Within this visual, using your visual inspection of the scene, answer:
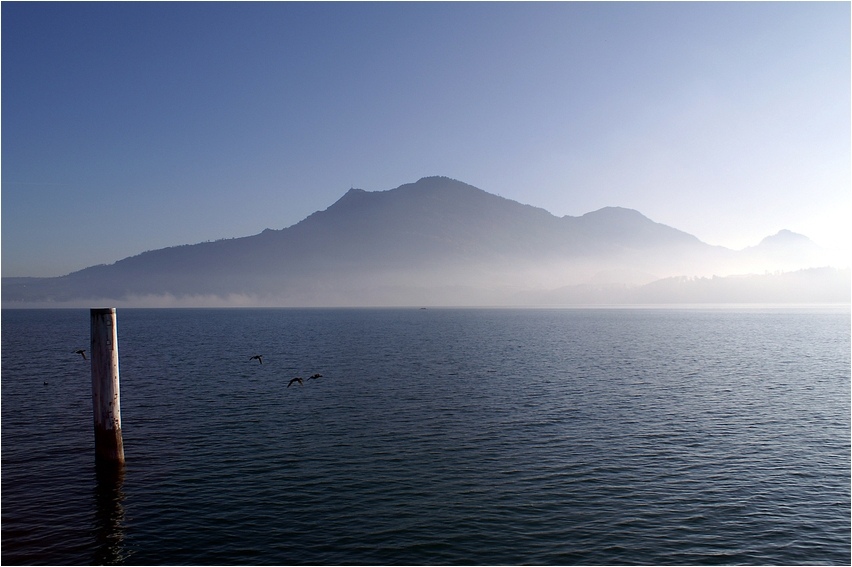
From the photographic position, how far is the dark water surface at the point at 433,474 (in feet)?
67.2

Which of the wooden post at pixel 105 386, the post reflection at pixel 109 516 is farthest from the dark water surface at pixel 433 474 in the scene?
the wooden post at pixel 105 386

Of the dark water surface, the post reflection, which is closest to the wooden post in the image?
the post reflection

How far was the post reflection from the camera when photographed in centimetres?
1965

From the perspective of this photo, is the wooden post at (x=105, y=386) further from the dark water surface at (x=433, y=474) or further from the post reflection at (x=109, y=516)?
the dark water surface at (x=433, y=474)

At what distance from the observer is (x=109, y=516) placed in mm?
22797

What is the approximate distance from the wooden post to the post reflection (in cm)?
78

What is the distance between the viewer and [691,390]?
55000mm

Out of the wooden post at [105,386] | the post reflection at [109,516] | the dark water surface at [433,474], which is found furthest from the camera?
the wooden post at [105,386]

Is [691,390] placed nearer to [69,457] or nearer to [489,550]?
[489,550]

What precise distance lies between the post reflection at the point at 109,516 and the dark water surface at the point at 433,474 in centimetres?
11

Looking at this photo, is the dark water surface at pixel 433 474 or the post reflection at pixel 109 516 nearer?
the post reflection at pixel 109 516

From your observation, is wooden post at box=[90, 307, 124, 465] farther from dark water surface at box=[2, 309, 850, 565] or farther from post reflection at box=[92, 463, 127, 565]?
dark water surface at box=[2, 309, 850, 565]

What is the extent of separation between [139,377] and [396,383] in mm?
29459

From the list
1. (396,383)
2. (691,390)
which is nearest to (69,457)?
(396,383)
